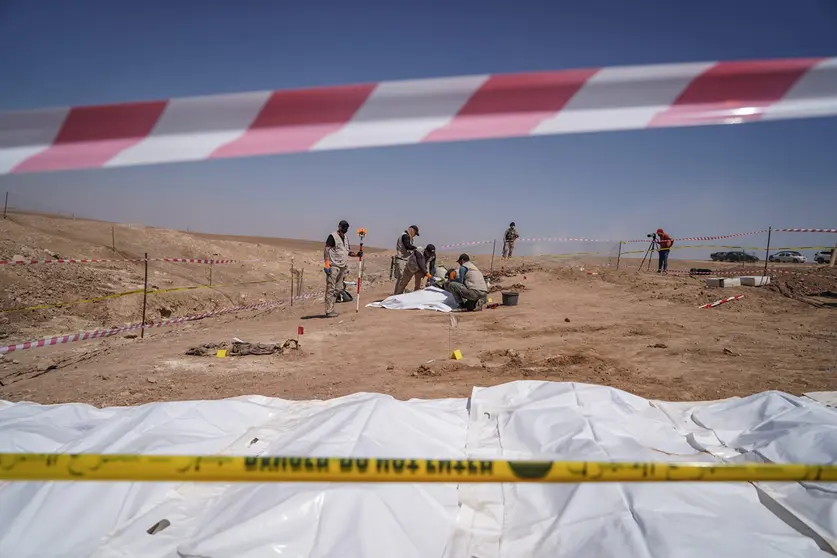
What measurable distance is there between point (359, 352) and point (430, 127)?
5963mm

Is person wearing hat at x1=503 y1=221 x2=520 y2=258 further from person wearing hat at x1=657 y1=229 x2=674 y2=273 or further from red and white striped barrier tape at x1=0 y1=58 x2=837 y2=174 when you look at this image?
red and white striped barrier tape at x1=0 y1=58 x2=837 y2=174

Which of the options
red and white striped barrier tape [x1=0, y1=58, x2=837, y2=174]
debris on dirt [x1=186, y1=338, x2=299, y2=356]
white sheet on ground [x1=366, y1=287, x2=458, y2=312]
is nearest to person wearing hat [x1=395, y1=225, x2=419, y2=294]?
white sheet on ground [x1=366, y1=287, x2=458, y2=312]

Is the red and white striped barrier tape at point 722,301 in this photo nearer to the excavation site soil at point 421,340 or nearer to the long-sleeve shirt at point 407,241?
the excavation site soil at point 421,340

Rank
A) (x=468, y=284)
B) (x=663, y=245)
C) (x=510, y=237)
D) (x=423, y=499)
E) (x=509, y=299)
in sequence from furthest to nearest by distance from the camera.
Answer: (x=510, y=237)
(x=663, y=245)
(x=509, y=299)
(x=468, y=284)
(x=423, y=499)

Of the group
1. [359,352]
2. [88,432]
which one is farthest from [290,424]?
[359,352]

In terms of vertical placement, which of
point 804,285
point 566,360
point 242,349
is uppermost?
point 804,285

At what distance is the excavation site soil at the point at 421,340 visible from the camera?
18.0 ft

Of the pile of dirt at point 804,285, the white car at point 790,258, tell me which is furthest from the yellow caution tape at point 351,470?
the white car at point 790,258

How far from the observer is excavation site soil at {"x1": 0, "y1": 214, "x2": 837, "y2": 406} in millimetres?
5480

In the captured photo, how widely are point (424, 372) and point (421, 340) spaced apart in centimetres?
199

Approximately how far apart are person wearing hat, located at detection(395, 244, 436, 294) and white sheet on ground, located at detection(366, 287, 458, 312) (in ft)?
2.23

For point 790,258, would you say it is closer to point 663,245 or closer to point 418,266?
point 663,245

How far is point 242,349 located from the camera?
22.9ft

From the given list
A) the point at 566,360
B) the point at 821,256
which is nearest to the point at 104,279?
the point at 566,360
